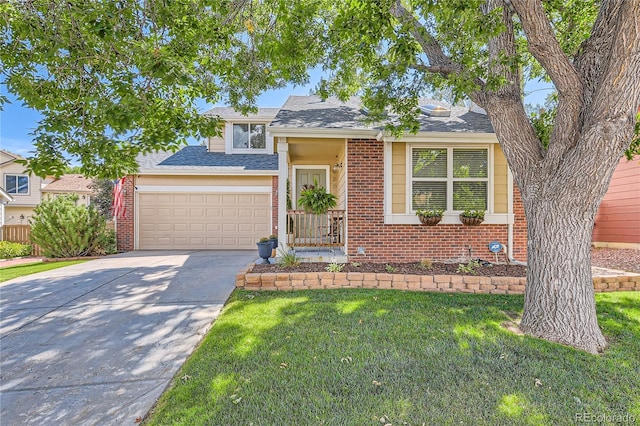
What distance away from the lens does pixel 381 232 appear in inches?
268

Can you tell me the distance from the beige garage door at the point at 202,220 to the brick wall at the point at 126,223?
294mm

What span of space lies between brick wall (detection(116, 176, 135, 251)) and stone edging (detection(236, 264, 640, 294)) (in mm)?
7704

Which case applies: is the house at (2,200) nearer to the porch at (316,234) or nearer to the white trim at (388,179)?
the porch at (316,234)

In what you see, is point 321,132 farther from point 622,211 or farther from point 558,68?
point 622,211

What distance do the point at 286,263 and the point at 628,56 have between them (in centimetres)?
556

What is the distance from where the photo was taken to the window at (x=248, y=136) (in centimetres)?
1312

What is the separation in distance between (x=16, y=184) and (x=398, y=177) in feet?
71.9

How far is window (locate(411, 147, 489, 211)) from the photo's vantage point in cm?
681

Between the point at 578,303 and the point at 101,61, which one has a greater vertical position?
the point at 101,61

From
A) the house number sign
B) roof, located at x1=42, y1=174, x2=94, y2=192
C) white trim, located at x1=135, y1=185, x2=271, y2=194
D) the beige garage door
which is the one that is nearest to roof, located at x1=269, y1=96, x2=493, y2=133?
the house number sign

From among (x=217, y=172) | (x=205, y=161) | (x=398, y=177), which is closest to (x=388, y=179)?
(x=398, y=177)

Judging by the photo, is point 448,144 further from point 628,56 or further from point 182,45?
point 182,45

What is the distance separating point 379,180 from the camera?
6.84 meters

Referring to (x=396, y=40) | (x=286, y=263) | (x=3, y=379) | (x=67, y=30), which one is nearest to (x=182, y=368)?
(x=3, y=379)
